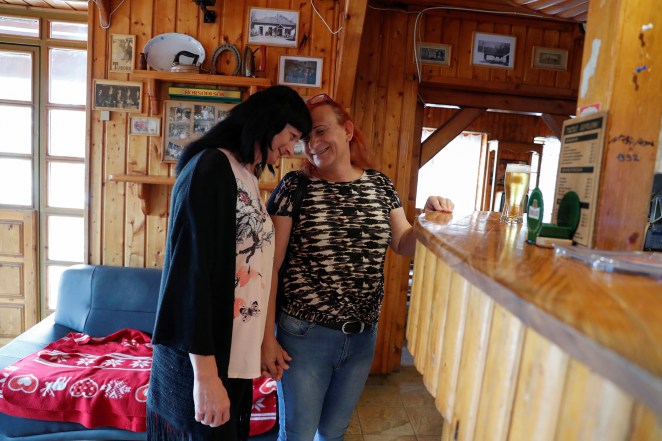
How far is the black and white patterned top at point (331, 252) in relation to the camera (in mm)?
1315

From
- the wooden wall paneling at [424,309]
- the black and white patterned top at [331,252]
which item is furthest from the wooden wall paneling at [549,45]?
the wooden wall paneling at [424,309]

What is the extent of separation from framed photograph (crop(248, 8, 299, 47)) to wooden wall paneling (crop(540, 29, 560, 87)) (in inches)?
71.5

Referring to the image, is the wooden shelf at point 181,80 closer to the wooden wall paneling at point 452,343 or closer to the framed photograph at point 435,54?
the framed photograph at point 435,54

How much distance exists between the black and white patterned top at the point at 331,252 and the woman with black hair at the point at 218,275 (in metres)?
0.11

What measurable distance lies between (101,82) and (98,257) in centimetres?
119

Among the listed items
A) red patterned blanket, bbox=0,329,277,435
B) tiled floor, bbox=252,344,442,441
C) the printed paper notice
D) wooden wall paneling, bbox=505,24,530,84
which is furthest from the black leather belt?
wooden wall paneling, bbox=505,24,530,84

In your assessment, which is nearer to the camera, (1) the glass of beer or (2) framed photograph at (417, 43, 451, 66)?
(1) the glass of beer

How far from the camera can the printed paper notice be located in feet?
2.66

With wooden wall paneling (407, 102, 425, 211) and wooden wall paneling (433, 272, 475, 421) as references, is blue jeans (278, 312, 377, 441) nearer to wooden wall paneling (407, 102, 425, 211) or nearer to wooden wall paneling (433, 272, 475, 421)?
wooden wall paneling (433, 272, 475, 421)

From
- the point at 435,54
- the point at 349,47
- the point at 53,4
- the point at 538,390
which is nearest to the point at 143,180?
the point at 349,47

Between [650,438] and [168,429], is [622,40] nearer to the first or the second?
[650,438]

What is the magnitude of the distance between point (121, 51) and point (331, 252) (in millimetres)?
2461

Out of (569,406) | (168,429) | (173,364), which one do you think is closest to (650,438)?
(569,406)

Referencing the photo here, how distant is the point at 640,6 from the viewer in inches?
30.6
